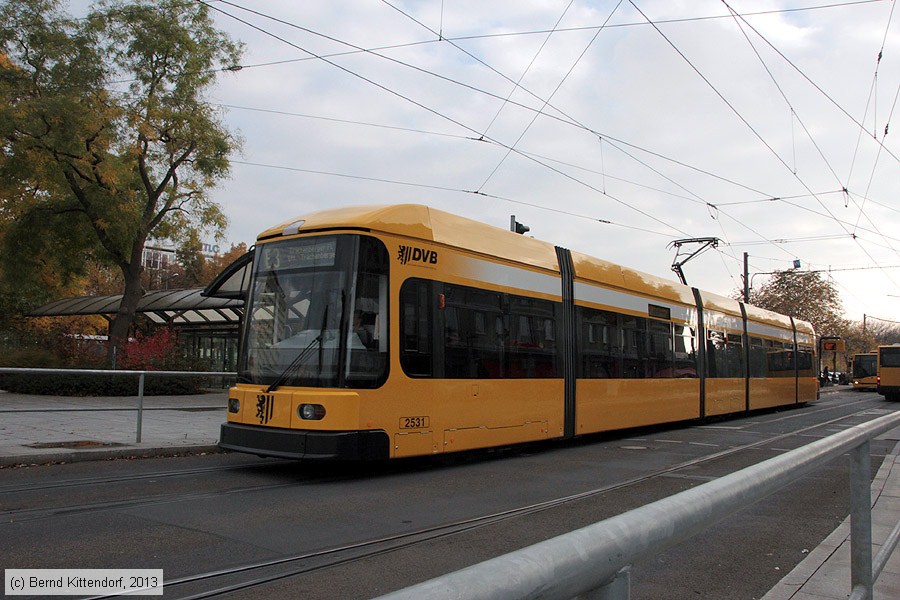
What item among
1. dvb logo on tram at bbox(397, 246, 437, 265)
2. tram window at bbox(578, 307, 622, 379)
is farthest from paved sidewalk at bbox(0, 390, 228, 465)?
tram window at bbox(578, 307, 622, 379)

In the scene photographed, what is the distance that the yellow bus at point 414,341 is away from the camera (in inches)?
313

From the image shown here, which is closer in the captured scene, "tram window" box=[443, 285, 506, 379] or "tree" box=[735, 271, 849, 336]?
"tram window" box=[443, 285, 506, 379]

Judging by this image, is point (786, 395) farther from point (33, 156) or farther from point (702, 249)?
point (33, 156)

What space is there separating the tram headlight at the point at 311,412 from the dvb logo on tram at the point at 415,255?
204 centimetres

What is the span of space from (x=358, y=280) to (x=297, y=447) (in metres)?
2.02

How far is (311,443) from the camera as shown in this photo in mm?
7625

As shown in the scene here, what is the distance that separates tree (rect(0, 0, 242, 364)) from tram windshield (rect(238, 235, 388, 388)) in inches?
616

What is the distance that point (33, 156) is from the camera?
20828mm

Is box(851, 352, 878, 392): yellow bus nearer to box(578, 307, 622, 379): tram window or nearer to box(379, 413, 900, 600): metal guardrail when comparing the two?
box(578, 307, 622, 379): tram window

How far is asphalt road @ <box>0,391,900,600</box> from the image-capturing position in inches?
180

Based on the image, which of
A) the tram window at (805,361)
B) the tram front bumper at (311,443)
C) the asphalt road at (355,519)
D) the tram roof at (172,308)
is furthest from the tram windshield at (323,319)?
the tram window at (805,361)

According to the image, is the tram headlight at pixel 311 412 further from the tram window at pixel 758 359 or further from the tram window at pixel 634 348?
the tram window at pixel 758 359

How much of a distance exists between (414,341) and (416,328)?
0.55 feet

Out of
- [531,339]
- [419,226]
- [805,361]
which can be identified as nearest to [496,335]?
[531,339]
